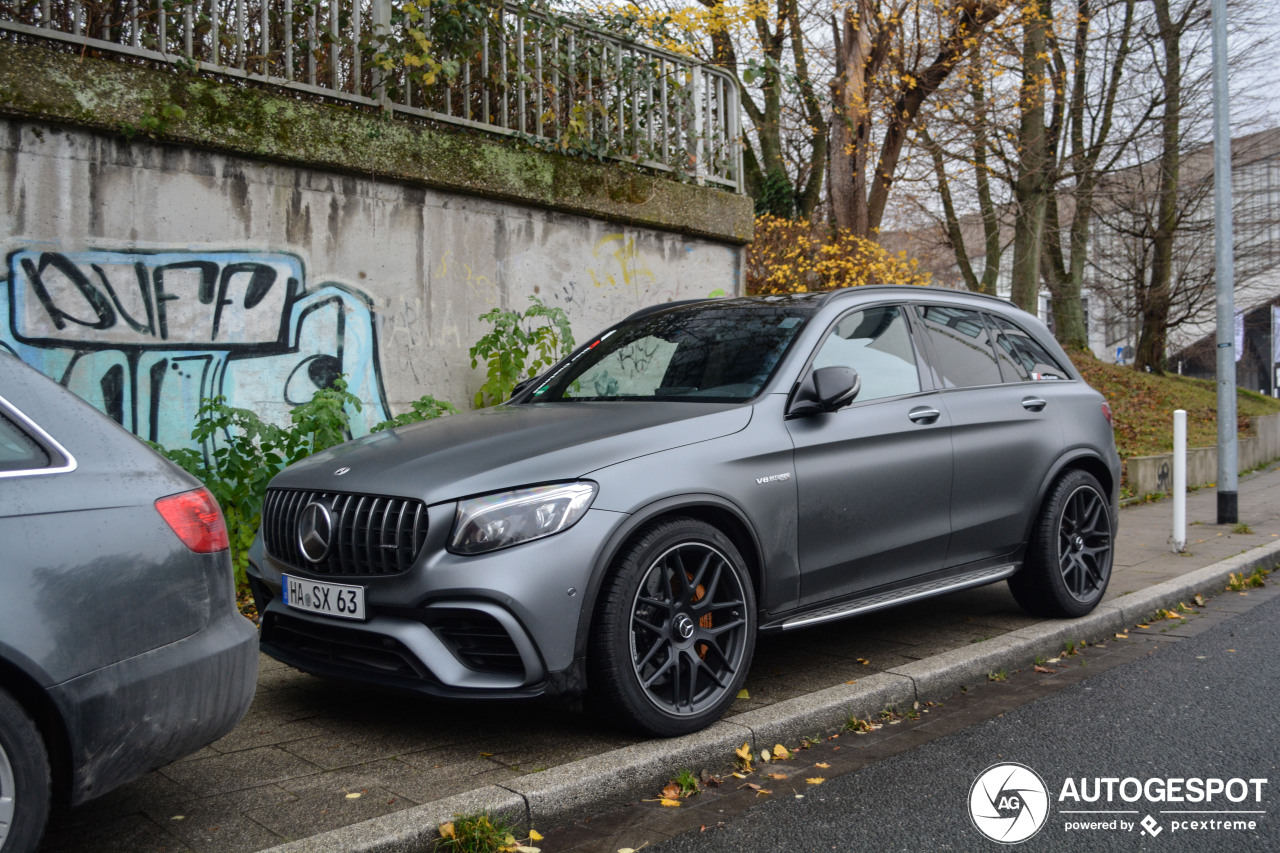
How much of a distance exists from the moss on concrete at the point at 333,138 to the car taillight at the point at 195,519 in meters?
3.82

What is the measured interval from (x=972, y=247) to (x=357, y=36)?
34.1m

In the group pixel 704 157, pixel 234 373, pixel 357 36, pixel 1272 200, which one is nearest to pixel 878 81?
pixel 704 157

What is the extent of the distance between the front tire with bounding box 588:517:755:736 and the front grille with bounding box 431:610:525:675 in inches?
11.6

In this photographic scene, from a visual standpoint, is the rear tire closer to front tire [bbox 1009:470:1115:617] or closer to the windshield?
the windshield

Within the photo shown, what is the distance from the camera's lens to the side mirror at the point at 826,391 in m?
4.32

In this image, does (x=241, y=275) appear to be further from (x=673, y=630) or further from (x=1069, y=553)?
(x=1069, y=553)

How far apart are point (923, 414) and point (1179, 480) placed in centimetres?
408

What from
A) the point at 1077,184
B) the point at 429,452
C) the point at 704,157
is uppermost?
the point at 1077,184

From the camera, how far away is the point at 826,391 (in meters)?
4.33

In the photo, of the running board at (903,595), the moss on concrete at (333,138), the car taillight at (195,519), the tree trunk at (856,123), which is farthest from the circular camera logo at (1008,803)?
the tree trunk at (856,123)

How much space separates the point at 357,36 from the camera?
7.09m

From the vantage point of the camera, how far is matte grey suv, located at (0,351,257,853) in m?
2.47

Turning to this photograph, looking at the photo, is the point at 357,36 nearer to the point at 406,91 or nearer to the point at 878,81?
the point at 406,91

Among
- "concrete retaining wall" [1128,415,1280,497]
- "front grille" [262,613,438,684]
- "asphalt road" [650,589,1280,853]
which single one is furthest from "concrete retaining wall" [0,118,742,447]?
"concrete retaining wall" [1128,415,1280,497]
